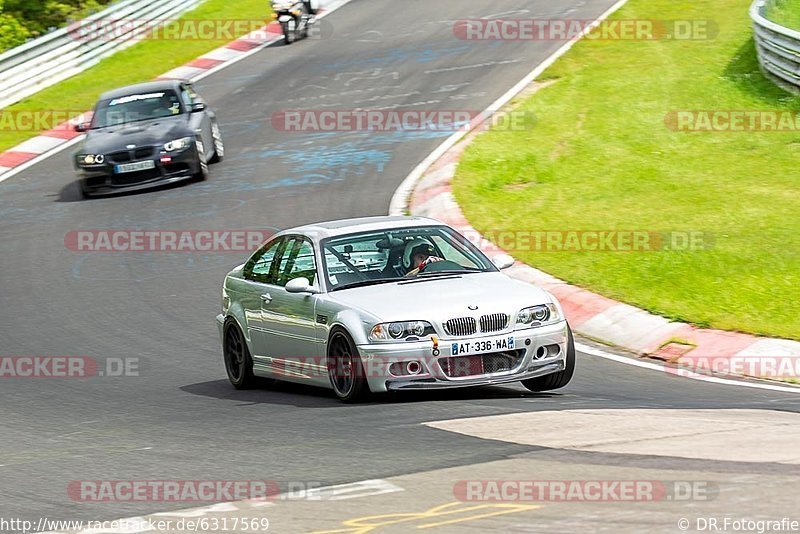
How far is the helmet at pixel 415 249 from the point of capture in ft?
36.0

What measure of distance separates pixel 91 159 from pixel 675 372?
12392 millimetres

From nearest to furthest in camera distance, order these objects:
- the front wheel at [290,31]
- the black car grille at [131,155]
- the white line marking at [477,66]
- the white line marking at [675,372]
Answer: the white line marking at [675,372] → the black car grille at [131,155] → the white line marking at [477,66] → the front wheel at [290,31]

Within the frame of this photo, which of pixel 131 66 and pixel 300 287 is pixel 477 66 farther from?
pixel 300 287

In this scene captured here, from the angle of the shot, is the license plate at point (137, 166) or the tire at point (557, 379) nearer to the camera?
the tire at point (557, 379)

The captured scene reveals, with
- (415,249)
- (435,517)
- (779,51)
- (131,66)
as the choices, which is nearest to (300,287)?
(415,249)

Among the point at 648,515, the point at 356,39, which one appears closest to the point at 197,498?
the point at 648,515

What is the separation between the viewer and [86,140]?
2177 centimetres

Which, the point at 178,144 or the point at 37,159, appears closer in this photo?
the point at 178,144

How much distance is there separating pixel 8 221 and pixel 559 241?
29.6ft

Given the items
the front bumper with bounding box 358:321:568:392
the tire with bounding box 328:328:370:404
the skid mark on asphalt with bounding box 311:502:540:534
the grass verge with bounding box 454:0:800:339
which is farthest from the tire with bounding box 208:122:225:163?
the skid mark on asphalt with bounding box 311:502:540:534

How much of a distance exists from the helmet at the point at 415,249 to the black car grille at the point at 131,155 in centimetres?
1110

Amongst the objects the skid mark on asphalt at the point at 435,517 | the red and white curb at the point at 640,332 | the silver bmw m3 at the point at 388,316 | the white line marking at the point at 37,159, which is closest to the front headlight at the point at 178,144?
the white line marking at the point at 37,159

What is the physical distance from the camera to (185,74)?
30.7m

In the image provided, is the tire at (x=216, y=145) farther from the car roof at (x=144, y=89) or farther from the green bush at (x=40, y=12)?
the green bush at (x=40, y=12)
